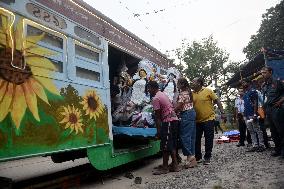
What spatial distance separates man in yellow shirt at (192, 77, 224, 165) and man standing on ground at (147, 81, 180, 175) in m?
0.74

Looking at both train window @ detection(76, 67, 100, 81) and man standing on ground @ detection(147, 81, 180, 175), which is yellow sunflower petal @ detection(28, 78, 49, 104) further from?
man standing on ground @ detection(147, 81, 180, 175)

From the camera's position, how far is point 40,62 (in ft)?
13.0

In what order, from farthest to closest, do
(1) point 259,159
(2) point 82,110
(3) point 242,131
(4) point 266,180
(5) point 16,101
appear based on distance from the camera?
(3) point 242,131, (1) point 259,159, (2) point 82,110, (4) point 266,180, (5) point 16,101

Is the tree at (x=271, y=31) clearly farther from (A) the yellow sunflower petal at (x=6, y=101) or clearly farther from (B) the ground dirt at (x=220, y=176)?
(A) the yellow sunflower petal at (x=6, y=101)

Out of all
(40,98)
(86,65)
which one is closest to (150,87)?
(86,65)

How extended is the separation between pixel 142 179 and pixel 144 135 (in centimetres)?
95

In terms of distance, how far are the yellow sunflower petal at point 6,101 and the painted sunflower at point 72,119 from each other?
3.08 ft

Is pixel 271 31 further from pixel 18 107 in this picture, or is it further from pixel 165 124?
pixel 18 107

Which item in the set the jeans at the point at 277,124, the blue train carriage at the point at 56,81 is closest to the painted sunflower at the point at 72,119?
the blue train carriage at the point at 56,81

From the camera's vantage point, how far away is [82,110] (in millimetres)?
4754

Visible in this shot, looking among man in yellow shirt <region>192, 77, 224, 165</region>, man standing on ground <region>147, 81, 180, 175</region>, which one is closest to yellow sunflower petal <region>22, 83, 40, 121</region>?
man standing on ground <region>147, 81, 180, 175</region>

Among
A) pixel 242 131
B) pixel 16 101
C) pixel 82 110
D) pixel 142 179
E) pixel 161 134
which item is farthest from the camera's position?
pixel 242 131

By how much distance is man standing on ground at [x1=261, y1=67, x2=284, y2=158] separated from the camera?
6.22 m

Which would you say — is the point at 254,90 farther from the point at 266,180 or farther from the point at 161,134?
the point at 266,180
